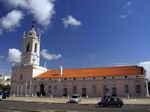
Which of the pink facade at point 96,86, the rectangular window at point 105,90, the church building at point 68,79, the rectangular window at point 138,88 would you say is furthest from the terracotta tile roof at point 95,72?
the rectangular window at point 105,90

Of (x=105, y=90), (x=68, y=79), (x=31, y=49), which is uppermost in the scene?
(x=31, y=49)

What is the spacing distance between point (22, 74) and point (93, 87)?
1103 inches

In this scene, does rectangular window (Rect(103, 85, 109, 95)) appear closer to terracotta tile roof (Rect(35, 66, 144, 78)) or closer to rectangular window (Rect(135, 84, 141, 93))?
terracotta tile roof (Rect(35, 66, 144, 78))

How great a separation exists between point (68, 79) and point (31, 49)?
18.7m

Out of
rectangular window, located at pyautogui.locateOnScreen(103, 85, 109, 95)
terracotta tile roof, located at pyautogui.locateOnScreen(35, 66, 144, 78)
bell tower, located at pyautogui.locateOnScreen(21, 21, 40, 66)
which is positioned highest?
bell tower, located at pyautogui.locateOnScreen(21, 21, 40, 66)

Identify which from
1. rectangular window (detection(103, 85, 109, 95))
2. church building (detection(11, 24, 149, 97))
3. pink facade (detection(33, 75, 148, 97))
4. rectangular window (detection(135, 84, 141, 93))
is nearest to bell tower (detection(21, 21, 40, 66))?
church building (detection(11, 24, 149, 97))

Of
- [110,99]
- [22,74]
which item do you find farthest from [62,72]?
[110,99]

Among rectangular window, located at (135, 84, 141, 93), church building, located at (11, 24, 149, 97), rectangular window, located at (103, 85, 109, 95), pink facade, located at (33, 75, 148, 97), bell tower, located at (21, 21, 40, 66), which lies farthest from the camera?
bell tower, located at (21, 21, 40, 66)

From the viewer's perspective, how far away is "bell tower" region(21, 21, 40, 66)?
7744 cm

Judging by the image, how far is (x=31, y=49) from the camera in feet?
255

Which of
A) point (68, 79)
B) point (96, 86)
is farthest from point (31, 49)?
point (96, 86)

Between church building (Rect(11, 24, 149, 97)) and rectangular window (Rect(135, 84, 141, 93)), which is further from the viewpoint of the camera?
church building (Rect(11, 24, 149, 97))

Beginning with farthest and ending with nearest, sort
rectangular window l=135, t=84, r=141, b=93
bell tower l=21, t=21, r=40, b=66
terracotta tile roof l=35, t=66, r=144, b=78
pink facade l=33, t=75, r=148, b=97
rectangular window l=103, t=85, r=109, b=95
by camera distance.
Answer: bell tower l=21, t=21, r=40, b=66 < rectangular window l=103, t=85, r=109, b=95 < terracotta tile roof l=35, t=66, r=144, b=78 < pink facade l=33, t=75, r=148, b=97 < rectangular window l=135, t=84, r=141, b=93

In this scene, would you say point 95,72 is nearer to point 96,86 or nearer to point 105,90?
point 96,86
